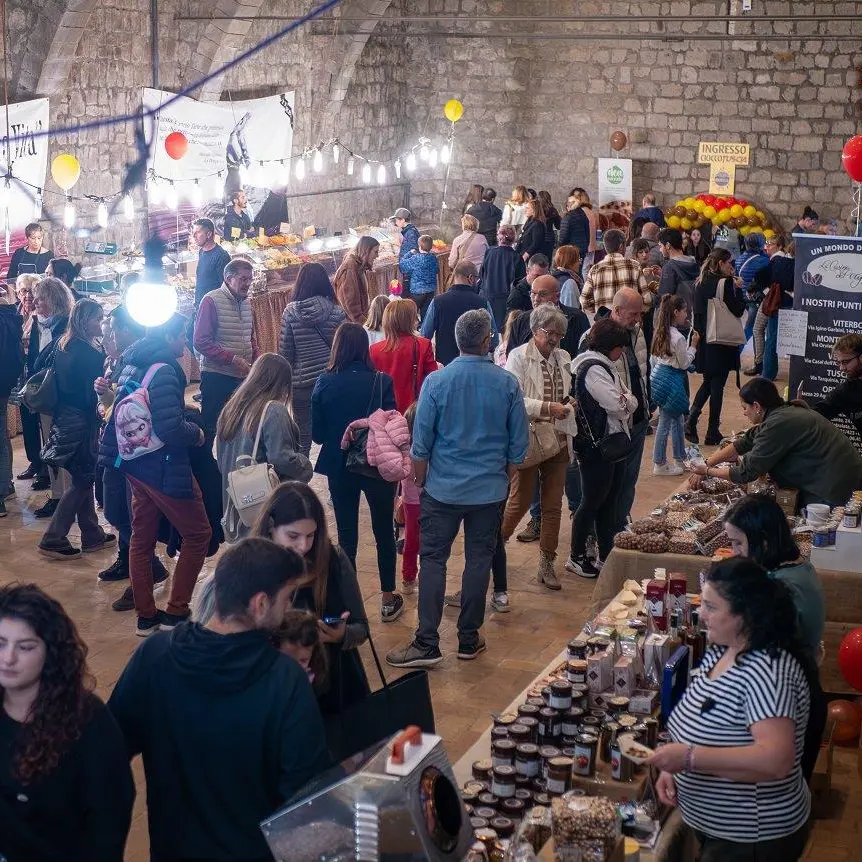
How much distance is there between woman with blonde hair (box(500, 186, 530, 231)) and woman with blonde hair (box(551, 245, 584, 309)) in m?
5.38

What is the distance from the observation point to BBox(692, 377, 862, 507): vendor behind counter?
5.46 meters

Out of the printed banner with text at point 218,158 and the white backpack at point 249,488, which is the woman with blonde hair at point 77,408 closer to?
the white backpack at point 249,488

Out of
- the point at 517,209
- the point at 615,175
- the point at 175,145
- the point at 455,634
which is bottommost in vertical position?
the point at 455,634

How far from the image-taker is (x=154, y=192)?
12.2m

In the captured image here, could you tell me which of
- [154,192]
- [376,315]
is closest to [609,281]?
[376,315]

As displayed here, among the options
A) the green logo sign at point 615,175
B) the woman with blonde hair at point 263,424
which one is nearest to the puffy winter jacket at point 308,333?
the woman with blonde hair at point 263,424

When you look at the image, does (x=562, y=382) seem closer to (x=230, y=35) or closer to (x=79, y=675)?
(x=79, y=675)

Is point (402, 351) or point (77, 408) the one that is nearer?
point (402, 351)

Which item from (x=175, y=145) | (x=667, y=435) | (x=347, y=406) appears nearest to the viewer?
(x=347, y=406)

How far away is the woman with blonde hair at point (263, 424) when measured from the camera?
4984 millimetres

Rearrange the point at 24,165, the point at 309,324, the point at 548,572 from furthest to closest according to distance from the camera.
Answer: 1. the point at 24,165
2. the point at 309,324
3. the point at 548,572

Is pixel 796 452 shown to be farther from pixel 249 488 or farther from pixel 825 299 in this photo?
pixel 249 488

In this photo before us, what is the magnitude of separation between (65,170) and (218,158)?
3.17 meters

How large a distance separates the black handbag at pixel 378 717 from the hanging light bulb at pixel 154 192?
965cm
